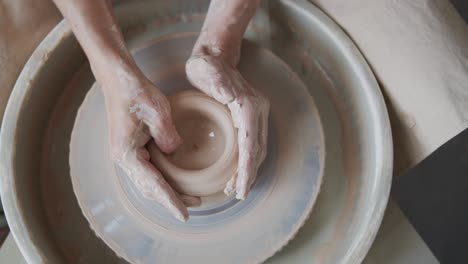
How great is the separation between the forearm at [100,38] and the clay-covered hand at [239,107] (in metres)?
0.17

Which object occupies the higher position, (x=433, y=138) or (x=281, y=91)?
(x=281, y=91)

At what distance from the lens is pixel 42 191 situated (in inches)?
52.3

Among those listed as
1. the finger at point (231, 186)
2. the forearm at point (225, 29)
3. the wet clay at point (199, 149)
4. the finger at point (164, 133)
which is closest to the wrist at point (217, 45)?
the forearm at point (225, 29)

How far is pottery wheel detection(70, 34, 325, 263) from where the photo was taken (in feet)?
3.88

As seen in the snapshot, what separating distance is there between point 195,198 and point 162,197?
10 centimetres

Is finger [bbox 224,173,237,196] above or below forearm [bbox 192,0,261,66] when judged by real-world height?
below

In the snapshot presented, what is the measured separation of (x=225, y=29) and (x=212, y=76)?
18 centimetres

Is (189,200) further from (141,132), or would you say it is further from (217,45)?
(217,45)

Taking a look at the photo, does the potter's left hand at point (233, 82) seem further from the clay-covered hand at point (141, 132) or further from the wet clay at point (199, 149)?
the clay-covered hand at point (141, 132)

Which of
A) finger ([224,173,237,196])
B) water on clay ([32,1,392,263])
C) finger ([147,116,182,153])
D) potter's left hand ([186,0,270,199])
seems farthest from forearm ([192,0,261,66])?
finger ([224,173,237,196])

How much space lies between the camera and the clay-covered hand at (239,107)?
1086mm

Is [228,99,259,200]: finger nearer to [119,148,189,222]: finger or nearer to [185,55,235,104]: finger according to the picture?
[185,55,235,104]: finger

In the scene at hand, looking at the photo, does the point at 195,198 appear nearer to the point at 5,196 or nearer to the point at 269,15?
the point at 5,196

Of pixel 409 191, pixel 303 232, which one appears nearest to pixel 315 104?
pixel 303 232
